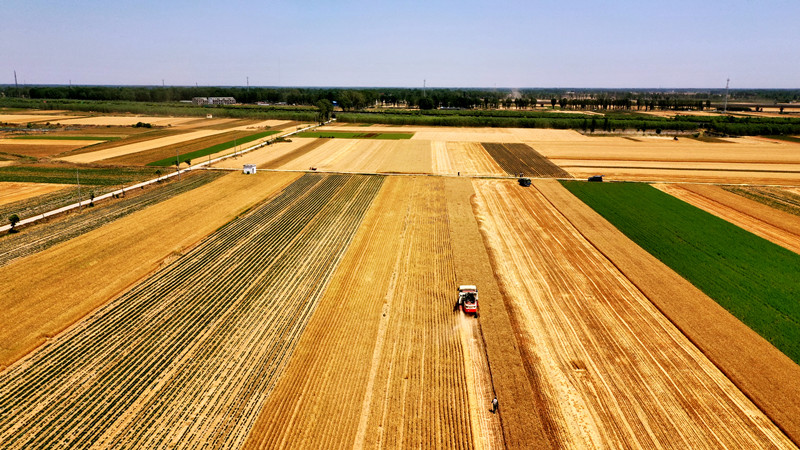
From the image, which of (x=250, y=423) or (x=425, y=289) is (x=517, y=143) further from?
(x=250, y=423)

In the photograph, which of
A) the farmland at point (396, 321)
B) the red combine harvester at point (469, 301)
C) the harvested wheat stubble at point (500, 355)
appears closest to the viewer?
the harvested wheat stubble at point (500, 355)

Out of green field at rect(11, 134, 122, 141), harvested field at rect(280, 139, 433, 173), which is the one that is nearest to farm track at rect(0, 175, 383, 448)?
harvested field at rect(280, 139, 433, 173)

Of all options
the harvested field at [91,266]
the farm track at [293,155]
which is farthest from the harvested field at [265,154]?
the harvested field at [91,266]

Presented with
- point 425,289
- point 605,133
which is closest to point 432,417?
point 425,289

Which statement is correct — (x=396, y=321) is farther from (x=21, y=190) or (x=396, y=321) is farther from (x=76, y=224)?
(x=21, y=190)

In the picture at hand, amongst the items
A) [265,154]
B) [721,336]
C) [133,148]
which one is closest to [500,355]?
[721,336]

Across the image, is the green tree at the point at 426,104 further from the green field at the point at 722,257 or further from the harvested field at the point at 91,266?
the harvested field at the point at 91,266
